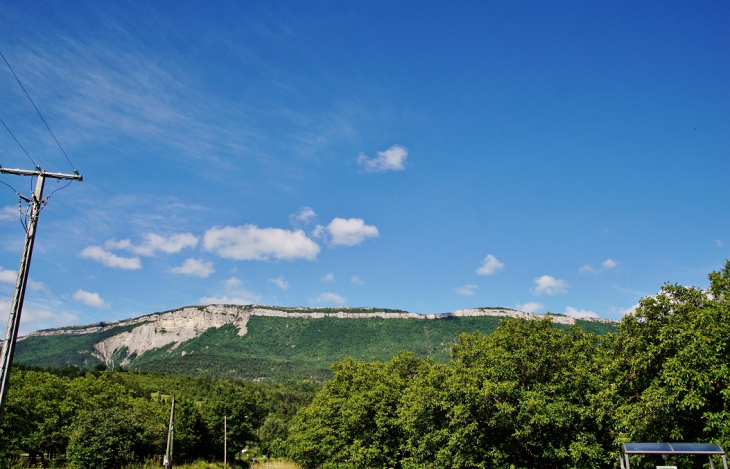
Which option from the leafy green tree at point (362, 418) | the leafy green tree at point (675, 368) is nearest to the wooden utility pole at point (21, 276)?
the leafy green tree at point (675, 368)

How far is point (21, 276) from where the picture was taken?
1271 cm

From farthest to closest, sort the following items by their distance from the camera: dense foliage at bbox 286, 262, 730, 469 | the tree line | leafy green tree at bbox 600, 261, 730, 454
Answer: the tree line → dense foliage at bbox 286, 262, 730, 469 → leafy green tree at bbox 600, 261, 730, 454

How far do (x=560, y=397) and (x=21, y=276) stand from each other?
80.9ft

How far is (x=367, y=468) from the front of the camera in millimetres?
31797

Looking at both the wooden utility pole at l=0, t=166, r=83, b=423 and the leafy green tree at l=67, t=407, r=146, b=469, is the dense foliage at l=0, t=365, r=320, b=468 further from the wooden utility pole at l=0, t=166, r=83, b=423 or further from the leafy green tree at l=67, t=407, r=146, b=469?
the wooden utility pole at l=0, t=166, r=83, b=423

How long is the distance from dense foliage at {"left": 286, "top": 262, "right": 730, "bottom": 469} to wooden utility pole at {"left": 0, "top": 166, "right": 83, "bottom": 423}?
65.5 feet

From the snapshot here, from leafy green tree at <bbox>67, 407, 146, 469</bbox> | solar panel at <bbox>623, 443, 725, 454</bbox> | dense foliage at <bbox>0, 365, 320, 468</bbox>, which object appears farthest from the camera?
dense foliage at <bbox>0, 365, 320, 468</bbox>

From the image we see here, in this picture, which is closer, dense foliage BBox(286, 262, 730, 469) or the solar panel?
the solar panel

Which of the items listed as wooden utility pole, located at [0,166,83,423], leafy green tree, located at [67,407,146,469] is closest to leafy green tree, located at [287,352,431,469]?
leafy green tree, located at [67,407,146,469]

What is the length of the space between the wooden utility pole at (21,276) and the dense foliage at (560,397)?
65.5 ft

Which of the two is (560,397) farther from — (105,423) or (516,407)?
(105,423)

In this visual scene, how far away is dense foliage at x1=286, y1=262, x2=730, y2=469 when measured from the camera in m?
16.9

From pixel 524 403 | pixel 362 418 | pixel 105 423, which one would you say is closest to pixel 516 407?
pixel 524 403

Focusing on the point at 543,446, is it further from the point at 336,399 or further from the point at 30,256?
the point at 30,256
